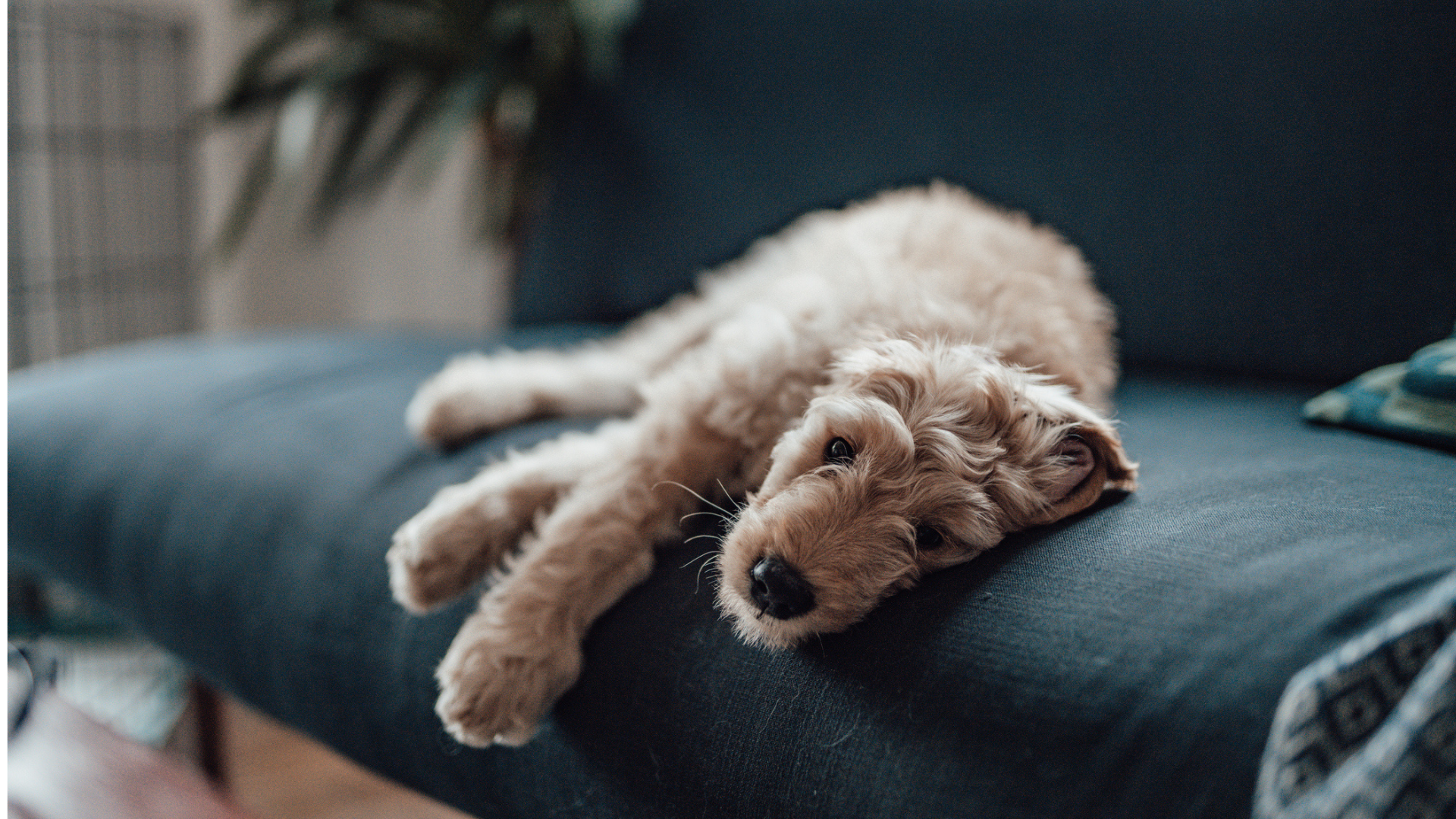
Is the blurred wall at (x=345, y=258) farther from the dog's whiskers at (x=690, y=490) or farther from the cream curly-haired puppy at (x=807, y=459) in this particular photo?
the dog's whiskers at (x=690, y=490)

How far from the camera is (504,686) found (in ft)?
2.75

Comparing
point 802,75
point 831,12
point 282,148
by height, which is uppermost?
point 831,12

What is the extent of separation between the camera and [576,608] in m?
0.90

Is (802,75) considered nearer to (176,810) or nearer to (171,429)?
(171,429)

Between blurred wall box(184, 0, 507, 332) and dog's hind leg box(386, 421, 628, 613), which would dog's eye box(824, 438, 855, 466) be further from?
blurred wall box(184, 0, 507, 332)

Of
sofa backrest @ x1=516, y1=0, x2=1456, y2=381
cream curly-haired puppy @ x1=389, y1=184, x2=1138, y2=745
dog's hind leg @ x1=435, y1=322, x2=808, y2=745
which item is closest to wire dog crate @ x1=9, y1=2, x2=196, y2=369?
Answer: sofa backrest @ x1=516, y1=0, x2=1456, y2=381

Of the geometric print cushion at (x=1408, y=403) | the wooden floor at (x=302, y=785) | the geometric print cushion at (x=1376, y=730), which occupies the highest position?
the geometric print cushion at (x=1408, y=403)

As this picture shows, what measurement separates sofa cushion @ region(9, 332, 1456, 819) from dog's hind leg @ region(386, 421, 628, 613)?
0.15 feet

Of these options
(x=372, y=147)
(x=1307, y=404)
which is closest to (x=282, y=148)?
(x=372, y=147)

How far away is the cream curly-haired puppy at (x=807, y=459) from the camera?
0.82 metres

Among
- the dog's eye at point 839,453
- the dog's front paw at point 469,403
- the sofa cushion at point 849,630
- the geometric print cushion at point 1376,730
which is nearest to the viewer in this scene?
the geometric print cushion at point 1376,730

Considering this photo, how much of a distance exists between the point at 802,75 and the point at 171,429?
51.0 inches

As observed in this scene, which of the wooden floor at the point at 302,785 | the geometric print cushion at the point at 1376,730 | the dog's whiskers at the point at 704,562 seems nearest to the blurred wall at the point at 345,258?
the wooden floor at the point at 302,785

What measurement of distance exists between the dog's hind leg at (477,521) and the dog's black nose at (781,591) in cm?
36
